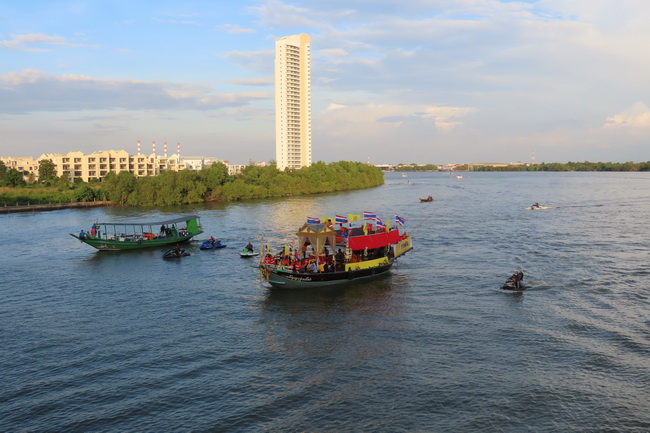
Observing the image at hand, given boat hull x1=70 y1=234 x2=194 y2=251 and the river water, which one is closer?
the river water

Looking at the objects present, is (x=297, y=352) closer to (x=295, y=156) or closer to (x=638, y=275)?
(x=638, y=275)

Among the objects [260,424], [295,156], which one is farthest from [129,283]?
[295,156]

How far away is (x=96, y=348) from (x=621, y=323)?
1021 inches

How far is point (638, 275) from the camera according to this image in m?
35.8

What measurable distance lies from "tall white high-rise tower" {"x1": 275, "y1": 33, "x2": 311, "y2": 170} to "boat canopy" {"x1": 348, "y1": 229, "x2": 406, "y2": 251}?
484 ft

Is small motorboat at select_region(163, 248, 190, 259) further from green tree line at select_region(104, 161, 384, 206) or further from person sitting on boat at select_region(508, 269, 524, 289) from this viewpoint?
green tree line at select_region(104, 161, 384, 206)

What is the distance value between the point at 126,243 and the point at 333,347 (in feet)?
112

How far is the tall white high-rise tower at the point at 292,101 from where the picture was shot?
184000 mm

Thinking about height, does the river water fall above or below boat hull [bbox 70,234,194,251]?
below

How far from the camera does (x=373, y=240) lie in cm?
3709

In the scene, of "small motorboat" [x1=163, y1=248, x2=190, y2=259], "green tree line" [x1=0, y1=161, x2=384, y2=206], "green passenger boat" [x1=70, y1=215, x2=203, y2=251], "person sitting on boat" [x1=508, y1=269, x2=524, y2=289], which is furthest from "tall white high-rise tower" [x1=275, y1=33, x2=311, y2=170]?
"person sitting on boat" [x1=508, y1=269, x2=524, y2=289]

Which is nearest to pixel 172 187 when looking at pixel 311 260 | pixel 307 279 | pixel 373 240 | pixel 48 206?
pixel 48 206

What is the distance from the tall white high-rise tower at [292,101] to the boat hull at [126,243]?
132200 millimetres

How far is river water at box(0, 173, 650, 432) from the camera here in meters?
18.2
